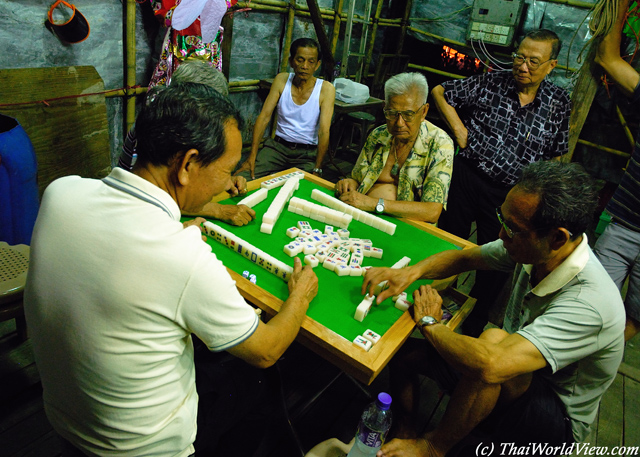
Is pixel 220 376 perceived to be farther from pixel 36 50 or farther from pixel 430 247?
pixel 36 50

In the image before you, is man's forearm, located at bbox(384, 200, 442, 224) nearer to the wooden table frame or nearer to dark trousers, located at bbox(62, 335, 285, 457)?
the wooden table frame

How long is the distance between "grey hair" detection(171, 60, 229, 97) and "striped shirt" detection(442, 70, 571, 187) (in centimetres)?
215

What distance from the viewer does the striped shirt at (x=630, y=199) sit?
279 centimetres

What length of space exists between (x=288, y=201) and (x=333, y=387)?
131 centimetres

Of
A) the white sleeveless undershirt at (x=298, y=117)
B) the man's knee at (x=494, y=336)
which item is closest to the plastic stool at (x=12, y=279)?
the man's knee at (x=494, y=336)

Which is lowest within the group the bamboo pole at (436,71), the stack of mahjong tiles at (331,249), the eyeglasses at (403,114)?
the stack of mahjong tiles at (331,249)

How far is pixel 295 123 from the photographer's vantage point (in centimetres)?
457

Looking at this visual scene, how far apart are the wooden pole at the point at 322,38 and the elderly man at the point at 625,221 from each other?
11.7ft

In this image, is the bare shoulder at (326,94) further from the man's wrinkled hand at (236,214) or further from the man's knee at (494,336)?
the man's knee at (494,336)

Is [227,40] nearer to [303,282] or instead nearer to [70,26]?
[70,26]

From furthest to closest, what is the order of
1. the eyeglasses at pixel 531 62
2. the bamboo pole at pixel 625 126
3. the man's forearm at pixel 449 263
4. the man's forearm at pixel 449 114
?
the bamboo pole at pixel 625 126
the man's forearm at pixel 449 114
the eyeglasses at pixel 531 62
the man's forearm at pixel 449 263

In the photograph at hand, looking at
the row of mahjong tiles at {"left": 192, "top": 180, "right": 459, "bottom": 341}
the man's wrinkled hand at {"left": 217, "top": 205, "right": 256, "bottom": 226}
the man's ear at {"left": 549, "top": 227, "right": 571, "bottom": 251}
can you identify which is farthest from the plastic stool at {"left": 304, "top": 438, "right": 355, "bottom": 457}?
the man's ear at {"left": 549, "top": 227, "right": 571, "bottom": 251}

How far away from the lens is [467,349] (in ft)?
5.80

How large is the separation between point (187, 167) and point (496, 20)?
6779 mm
